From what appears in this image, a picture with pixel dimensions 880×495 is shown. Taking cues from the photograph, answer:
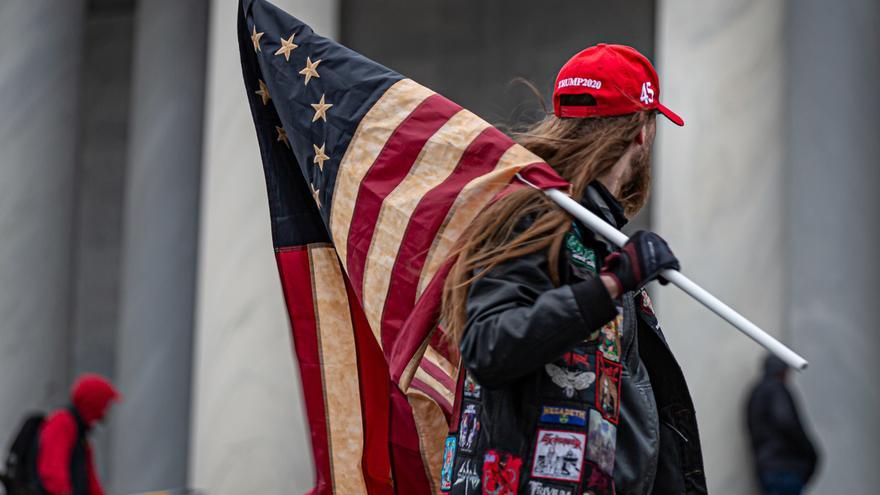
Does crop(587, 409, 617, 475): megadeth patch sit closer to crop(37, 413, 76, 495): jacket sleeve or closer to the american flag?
the american flag

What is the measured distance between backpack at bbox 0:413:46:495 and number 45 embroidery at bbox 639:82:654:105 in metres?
5.72

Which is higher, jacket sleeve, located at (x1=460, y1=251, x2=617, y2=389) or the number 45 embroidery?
the number 45 embroidery

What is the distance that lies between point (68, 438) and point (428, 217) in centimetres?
563

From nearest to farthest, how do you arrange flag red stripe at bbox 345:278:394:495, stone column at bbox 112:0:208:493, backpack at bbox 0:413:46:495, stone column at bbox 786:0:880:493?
flag red stripe at bbox 345:278:394:495, backpack at bbox 0:413:46:495, stone column at bbox 786:0:880:493, stone column at bbox 112:0:208:493

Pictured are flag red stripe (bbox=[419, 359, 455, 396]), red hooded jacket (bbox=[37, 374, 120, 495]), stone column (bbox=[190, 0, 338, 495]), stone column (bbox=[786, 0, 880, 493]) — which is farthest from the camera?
stone column (bbox=[190, 0, 338, 495])

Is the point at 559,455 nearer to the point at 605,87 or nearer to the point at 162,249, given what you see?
the point at 605,87

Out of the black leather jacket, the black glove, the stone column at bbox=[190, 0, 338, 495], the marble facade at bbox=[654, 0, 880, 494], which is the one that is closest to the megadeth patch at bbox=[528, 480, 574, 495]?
the black leather jacket

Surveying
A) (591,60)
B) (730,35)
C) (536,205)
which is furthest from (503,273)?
(730,35)

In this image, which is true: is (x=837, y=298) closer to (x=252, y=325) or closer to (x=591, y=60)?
(x=252, y=325)

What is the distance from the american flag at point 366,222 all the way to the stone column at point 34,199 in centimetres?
674

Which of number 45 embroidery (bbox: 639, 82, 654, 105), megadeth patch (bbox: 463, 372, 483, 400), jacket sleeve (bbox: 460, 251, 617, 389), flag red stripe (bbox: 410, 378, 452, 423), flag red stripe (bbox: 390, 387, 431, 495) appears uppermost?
number 45 embroidery (bbox: 639, 82, 654, 105)

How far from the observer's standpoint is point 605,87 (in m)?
2.76

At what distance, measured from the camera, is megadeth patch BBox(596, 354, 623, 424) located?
2439 mm

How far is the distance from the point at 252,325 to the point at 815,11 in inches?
172
